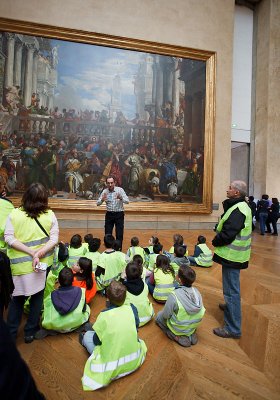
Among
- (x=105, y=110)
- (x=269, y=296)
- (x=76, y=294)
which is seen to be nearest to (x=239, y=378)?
(x=76, y=294)

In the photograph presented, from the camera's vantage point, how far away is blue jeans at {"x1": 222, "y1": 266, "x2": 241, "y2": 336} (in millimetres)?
A: 2732

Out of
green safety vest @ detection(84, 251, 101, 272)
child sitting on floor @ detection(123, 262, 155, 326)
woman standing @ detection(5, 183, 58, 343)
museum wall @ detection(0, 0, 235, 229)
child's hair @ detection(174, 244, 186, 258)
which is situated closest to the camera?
woman standing @ detection(5, 183, 58, 343)

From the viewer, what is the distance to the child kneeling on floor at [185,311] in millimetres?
2576

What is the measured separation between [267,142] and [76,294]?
40.0 feet

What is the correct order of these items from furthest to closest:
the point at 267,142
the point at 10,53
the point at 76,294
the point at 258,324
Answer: the point at 267,142 < the point at 10,53 < the point at 258,324 < the point at 76,294

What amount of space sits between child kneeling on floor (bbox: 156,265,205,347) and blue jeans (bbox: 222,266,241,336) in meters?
0.36

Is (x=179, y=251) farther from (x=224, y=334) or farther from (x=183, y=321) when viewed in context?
(x=183, y=321)

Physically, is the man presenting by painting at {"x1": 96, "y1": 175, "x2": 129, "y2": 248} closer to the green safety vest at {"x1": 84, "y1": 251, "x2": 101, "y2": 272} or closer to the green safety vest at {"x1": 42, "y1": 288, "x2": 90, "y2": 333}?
the green safety vest at {"x1": 84, "y1": 251, "x2": 101, "y2": 272}

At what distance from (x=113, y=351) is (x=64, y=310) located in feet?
2.62

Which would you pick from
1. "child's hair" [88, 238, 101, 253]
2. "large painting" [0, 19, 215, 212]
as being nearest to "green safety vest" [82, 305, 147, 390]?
"child's hair" [88, 238, 101, 253]

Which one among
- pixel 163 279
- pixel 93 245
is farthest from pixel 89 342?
pixel 93 245

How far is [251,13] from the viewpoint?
13156 millimetres

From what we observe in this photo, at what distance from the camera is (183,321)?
8.50ft

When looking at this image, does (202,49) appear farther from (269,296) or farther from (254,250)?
(269,296)
